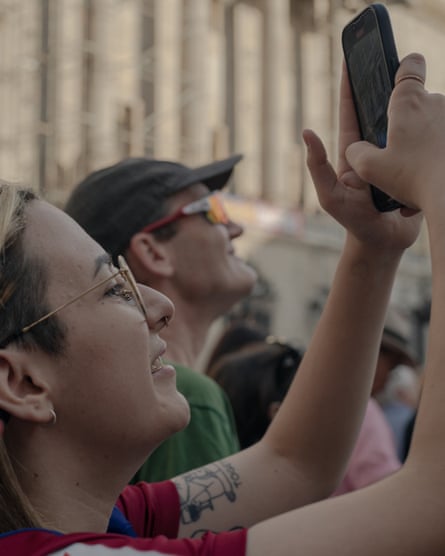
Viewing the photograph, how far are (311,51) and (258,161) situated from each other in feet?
11.2

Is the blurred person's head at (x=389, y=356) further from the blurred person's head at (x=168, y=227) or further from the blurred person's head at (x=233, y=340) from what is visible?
the blurred person's head at (x=168, y=227)

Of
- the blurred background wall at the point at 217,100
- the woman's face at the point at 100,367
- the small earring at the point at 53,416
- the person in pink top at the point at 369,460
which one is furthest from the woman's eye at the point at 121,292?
the blurred background wall at the point at 217,100

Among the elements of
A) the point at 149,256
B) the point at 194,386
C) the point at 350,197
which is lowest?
the point at 194,386

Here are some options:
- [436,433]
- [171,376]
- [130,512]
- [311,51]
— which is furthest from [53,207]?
[311,51]

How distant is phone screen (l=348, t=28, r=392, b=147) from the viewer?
1.70m

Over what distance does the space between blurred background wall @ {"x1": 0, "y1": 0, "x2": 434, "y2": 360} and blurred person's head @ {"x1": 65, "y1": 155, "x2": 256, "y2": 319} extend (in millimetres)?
12767

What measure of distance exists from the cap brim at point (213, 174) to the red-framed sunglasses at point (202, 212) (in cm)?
4

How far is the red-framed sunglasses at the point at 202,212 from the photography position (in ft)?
9.68

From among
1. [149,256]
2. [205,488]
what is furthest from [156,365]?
[149,256]

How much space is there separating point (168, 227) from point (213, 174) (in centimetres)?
21

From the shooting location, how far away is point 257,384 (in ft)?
12.7

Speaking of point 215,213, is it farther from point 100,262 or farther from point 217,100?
point 217,100

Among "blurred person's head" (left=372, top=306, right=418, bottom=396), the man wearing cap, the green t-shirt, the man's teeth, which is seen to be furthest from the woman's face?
"blurred person's head" (left=372, top=306, right=418, bottom=396)

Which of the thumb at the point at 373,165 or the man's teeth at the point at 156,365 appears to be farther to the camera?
the man's teeth at the point at 156,365
